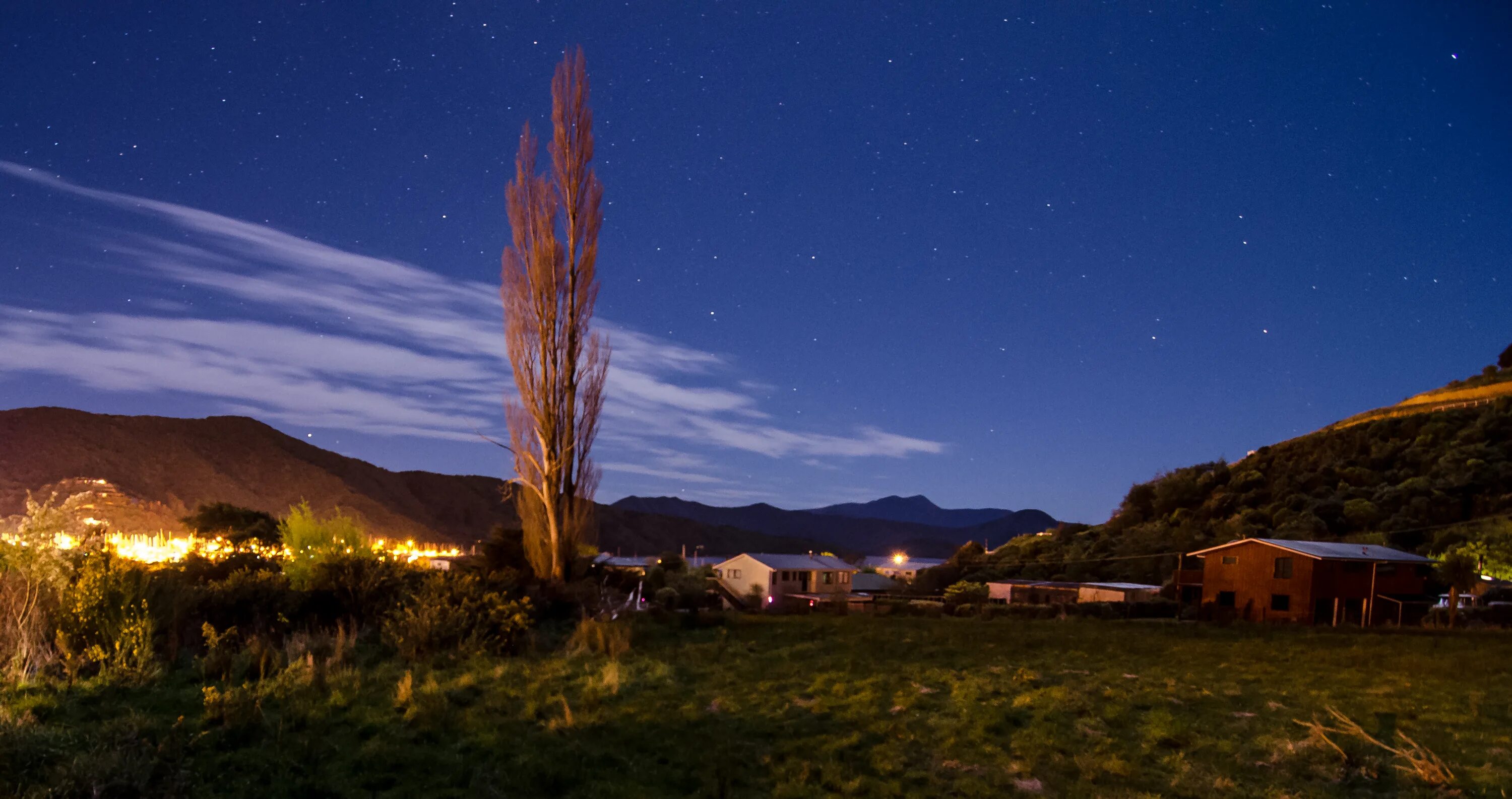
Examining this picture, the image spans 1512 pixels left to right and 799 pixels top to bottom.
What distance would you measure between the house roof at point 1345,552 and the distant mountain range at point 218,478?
4371 cm

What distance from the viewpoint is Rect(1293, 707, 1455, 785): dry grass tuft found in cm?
781

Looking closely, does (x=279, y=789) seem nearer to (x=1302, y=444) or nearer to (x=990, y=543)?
(x=1302, y=444)

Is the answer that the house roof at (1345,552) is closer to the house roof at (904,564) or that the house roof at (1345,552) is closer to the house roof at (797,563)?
the house roof at (797,563)

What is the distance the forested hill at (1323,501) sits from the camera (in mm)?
49500

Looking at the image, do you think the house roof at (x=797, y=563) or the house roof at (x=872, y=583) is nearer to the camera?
the house roof at (x=797, y=563)

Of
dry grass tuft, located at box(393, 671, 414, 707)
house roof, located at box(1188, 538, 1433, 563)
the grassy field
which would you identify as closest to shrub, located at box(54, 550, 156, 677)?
the grassy field

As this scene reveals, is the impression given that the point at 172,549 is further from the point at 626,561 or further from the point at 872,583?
the point at 872,583

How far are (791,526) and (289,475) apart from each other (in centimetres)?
10807

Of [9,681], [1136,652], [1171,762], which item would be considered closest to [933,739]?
[1171,762]

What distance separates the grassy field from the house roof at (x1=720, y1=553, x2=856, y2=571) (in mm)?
41796

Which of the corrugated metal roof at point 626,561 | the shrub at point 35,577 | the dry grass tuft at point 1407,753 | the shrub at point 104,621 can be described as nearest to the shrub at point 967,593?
the corrugated metal roof at point 626,561

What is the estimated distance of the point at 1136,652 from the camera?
1767 cm

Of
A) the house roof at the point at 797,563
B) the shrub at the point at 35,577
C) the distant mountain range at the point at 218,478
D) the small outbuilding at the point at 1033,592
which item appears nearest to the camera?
the shrub at the point at 35,577

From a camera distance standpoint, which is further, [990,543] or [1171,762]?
[990,543]
